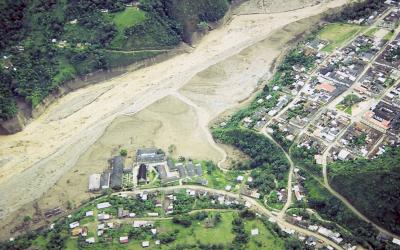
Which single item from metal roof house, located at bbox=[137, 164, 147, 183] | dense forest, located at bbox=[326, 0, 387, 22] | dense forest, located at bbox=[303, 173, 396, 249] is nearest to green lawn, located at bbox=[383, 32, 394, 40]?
dense forest, located at bbox=[326, 0, 387, 22]

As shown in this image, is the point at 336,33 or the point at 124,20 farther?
the point at 336,33

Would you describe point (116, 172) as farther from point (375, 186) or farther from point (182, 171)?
point (375, 186)

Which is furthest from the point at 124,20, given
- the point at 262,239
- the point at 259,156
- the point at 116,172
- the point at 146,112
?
the point at 262,239

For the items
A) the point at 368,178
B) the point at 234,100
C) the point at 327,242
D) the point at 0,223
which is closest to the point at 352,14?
the point at 234,100

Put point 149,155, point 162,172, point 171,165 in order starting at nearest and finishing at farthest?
point 162,172 → point 171,165 → point 149,155

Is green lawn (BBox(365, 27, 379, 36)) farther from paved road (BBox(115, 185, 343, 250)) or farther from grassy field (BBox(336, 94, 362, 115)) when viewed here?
paved road (BBox(115, 185, 343, 250))

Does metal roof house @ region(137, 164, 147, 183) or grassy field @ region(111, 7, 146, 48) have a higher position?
grassy field @ region(111, 7, 146, 48)
